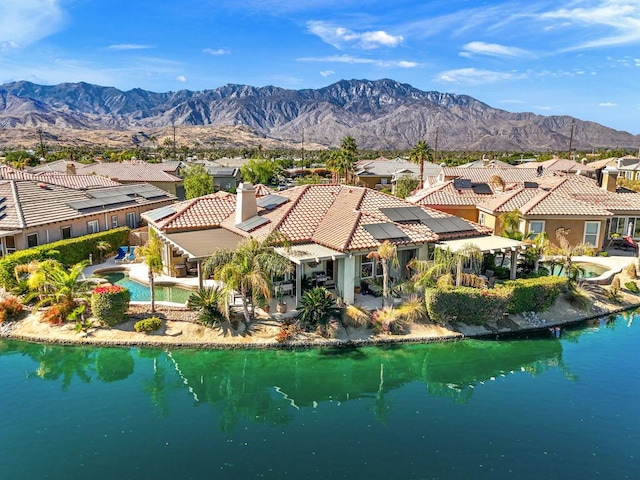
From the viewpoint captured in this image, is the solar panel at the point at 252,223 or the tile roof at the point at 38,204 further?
the tile roof at the point at 38,204

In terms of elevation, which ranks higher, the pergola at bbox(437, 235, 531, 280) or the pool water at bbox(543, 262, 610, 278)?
the pergola at bbox(437, 235, 531, 280)

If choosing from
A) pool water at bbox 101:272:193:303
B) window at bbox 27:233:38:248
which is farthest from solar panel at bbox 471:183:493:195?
window at bbox 27:233:38:248

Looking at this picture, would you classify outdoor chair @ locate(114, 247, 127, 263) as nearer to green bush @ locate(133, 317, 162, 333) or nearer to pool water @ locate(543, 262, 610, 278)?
green bush @ locate(133, 317, 162, 333)

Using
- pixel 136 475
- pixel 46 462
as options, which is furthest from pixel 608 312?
pixel 46 462

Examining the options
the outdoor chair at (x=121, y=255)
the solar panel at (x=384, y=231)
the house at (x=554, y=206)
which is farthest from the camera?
the house at (x=554, y=206)

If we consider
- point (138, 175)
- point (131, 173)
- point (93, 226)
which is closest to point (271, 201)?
point (93, 226)

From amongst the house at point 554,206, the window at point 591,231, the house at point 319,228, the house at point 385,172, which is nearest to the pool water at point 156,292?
the house at point 319,228

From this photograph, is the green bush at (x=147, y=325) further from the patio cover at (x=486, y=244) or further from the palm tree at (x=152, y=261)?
the patio cover at (x=486, y=244)
